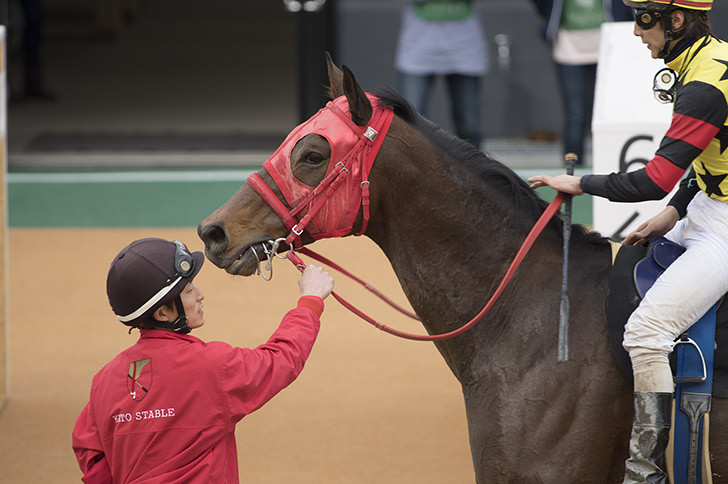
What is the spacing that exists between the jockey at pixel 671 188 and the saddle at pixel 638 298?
61 millimetres

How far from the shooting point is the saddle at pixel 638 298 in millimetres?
2561

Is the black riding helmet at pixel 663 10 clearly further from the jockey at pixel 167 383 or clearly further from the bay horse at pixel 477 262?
the jockey at pixel 167 383

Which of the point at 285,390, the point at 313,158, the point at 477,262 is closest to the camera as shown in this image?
the point at 313,158

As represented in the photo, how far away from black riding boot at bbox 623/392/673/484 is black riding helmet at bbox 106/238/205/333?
1.28 metres

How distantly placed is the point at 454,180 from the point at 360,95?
41cm

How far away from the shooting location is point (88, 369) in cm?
532

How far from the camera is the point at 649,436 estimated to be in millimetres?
2512

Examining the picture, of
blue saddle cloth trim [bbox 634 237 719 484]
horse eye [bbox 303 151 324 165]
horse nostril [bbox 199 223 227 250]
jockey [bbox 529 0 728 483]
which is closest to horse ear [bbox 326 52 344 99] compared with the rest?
horse eye [bbox 303 151 324 165]

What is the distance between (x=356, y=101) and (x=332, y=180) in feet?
0.79

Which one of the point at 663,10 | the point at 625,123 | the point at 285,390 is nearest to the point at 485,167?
the point at 663,10

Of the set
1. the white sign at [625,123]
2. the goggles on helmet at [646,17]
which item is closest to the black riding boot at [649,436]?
the goggles on helmet at [646,17]

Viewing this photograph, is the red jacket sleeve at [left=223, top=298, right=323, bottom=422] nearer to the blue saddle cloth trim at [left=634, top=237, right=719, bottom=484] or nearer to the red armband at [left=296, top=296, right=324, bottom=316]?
the red armband at [left=296, top=296, right=324, bottom=316]

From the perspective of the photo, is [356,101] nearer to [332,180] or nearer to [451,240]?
[332,180]

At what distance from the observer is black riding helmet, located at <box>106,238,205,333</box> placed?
2400 millimetres
